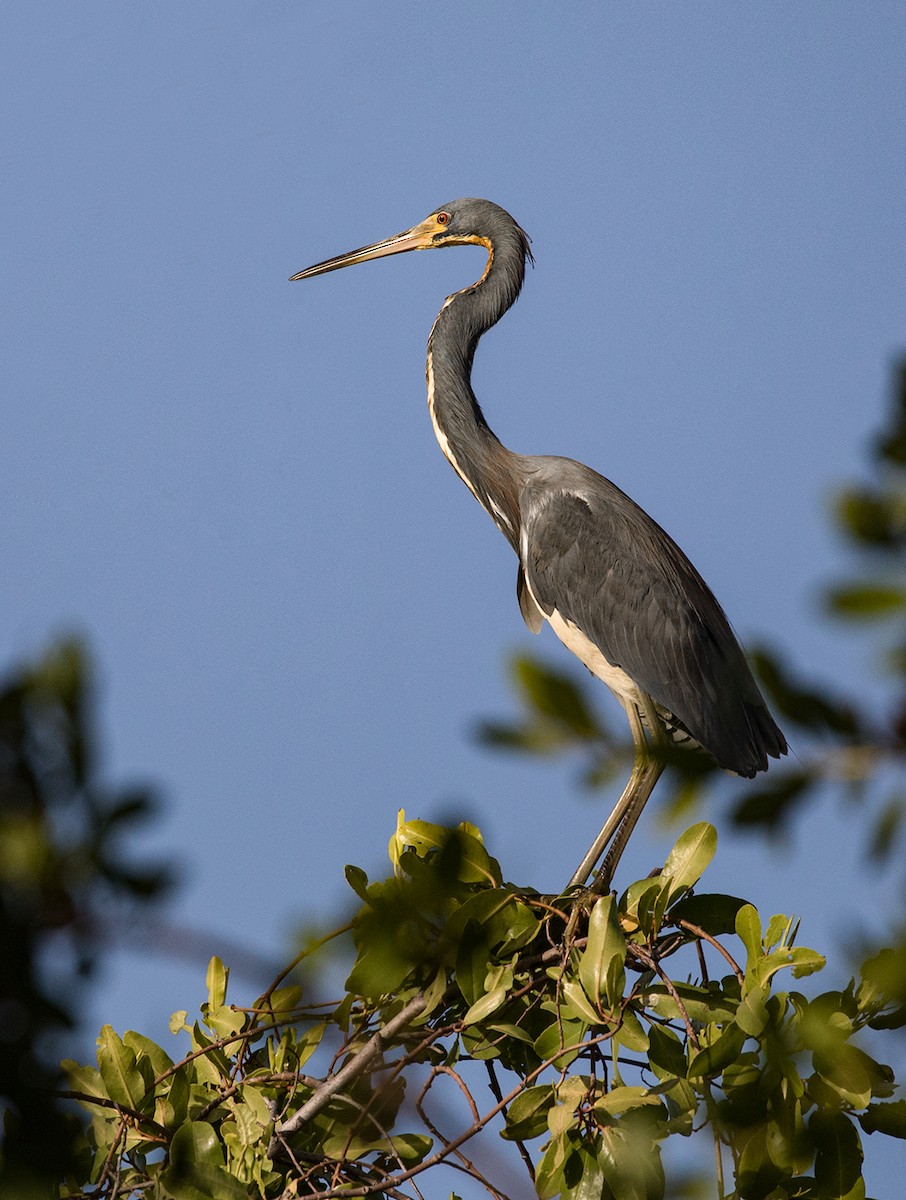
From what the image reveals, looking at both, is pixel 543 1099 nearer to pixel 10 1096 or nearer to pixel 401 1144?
pixel 401 1144

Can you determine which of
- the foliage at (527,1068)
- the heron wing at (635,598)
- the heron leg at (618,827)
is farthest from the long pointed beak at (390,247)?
the foliage at (527,1068)

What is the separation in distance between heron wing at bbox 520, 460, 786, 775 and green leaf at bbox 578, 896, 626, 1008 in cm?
172

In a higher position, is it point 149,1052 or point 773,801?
Answer: point 773,801

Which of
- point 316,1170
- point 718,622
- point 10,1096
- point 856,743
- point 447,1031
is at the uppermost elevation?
point 718,622

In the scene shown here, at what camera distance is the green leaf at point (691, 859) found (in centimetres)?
200

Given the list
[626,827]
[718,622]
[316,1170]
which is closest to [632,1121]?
[316,1170]

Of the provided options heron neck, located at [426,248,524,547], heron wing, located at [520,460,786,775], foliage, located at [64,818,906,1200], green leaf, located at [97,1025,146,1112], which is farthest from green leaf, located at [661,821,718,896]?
heron neck, located at [426,248,524,547]

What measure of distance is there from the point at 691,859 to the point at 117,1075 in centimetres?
88

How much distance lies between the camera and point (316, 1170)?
1900 millimetres

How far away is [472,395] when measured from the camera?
398 cm

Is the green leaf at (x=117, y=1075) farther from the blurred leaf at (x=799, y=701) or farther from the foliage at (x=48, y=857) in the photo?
the blurred leaf at (x=799, y=701)

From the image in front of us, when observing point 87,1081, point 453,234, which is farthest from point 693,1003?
point 453,234

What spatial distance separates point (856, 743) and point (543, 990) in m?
1.53

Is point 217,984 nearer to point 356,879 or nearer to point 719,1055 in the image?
point 356,879
